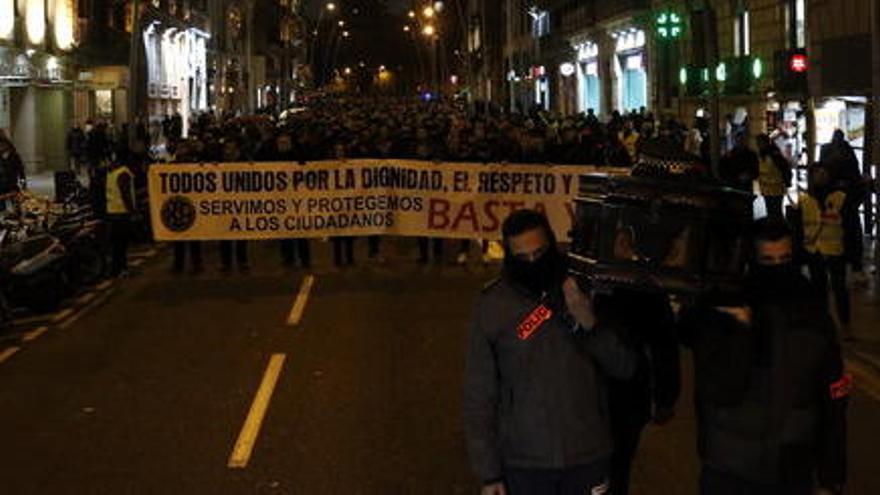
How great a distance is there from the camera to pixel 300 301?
15.7 metres

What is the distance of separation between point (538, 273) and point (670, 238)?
71 cm

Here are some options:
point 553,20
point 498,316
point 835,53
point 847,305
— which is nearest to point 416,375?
point 847,305

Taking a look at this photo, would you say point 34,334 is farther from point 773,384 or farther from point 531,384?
point 773,384

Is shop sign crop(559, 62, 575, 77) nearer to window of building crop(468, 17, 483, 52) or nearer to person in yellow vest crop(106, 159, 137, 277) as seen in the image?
window of building crop(468, 17, 483, 52)

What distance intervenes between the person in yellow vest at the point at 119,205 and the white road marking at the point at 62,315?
2388 mm

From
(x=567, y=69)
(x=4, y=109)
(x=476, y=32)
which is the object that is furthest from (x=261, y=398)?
(x=476, y=32)

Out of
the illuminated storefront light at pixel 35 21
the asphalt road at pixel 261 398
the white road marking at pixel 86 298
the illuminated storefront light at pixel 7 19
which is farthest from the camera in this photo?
the illuminated storefront light at pixel 35 21

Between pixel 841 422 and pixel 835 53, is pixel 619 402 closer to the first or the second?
pixel 841 422

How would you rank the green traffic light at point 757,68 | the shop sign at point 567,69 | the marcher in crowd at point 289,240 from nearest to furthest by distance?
the marcher in crowd at point 289,240 → the green traffic light at point 757,68 → the shop sign at point 567,69

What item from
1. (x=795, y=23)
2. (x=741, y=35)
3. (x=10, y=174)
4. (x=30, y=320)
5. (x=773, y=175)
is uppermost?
(x=741, y=35)

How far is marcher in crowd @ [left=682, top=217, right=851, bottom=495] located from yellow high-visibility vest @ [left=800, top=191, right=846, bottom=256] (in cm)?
830

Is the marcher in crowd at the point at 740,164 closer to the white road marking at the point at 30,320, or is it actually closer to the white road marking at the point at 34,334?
the white road marking at the point at 30,320

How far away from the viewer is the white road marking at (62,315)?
15.3 meters

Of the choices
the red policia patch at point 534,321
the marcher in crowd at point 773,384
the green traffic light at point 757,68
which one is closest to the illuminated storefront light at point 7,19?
the green traffic light at point 757,68
